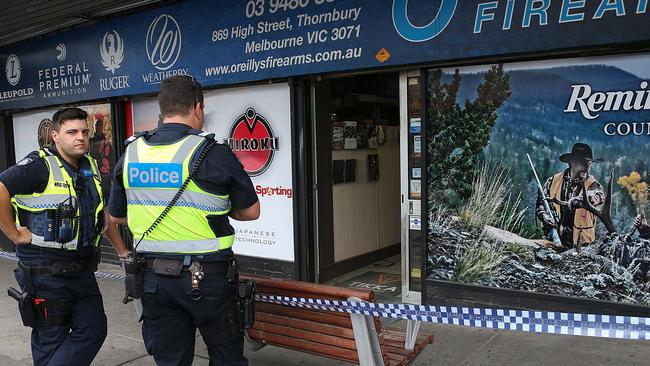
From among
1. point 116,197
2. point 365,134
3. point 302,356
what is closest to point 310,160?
point 365,134

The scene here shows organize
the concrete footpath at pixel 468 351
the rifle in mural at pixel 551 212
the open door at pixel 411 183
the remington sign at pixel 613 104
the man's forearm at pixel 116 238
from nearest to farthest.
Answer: the man's forearm at pixel 116 238
the concrete footpath at pixel 468 351
the remington sign at pixel 613 104
the rifle in mural at pixel 551 212
the open door at pixel 411 183

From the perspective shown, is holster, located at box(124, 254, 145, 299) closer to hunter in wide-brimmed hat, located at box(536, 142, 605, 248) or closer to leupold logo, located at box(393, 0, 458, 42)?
leupold logo, located at box(393, 0, 458, 42)

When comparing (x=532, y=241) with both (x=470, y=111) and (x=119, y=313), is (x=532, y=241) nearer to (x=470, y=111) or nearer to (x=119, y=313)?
(x=470, y=111)

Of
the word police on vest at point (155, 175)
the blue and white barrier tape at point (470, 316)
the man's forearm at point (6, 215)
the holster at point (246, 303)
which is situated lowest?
the blue and white barrier tape at point (470, 316)

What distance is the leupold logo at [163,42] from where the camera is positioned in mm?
6983

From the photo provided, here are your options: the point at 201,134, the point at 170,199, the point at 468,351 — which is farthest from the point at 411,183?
the point at 170,199

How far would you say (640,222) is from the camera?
4.51 m

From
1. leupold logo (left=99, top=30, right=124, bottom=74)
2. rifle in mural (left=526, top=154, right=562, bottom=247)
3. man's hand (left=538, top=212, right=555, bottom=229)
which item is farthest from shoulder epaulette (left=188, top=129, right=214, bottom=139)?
leupold logo (left=99, top=30, right=124, bottom=74)

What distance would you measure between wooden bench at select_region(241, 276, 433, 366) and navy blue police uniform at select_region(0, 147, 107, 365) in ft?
3.56

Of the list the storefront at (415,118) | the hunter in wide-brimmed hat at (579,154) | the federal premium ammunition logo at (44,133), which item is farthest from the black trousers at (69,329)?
the federal premium ammunition logo at (44,133)

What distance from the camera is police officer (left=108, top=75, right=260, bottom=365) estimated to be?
2732 millimetres

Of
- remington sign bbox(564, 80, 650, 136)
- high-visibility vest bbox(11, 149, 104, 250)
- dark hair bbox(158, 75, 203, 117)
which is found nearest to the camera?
dark hair bbox(158, 75, 203, 117)

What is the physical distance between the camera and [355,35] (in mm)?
5516

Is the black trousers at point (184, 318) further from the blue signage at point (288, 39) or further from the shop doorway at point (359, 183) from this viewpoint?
the shop doorway at point (359, 183)
